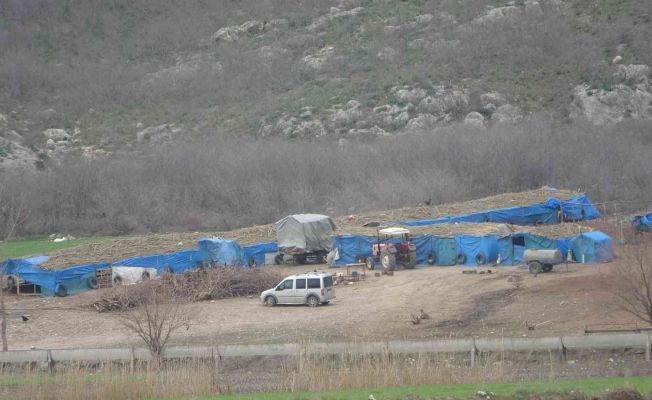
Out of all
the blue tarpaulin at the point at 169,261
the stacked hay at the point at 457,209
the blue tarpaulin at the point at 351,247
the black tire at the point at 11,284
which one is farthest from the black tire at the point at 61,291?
the stacked hay at the point at 457,209

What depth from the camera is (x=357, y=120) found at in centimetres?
9356

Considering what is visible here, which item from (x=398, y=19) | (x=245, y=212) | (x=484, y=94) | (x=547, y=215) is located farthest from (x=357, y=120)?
(x=547, y=215)

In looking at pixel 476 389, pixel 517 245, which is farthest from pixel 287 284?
pixel 476 389

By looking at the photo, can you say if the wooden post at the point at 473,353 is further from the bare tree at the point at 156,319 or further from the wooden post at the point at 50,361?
the wooden post at the point at 50,361

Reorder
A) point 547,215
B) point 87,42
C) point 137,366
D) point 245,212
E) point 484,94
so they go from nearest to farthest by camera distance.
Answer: point 137,366
point 547,215
point 245,212
point 484,94
point 87,42

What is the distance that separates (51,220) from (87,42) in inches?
2237

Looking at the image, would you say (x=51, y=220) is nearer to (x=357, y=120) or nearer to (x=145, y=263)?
(x=357, y=120)

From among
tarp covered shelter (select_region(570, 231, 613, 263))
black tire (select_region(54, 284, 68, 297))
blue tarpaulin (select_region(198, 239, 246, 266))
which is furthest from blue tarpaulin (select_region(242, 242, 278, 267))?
tarp covered shelter (select_region(570, 231, 613, 263))

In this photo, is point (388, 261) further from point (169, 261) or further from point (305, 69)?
point (305, 69)

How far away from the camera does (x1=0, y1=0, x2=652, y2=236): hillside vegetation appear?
77.1 m

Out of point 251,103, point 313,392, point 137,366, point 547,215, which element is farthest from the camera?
point 251,103

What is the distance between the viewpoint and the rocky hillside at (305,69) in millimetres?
91375

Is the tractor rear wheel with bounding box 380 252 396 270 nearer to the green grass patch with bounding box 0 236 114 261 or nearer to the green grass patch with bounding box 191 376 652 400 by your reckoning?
the green grass patch with bounding box 0 236 114 261

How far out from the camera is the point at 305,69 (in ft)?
360
